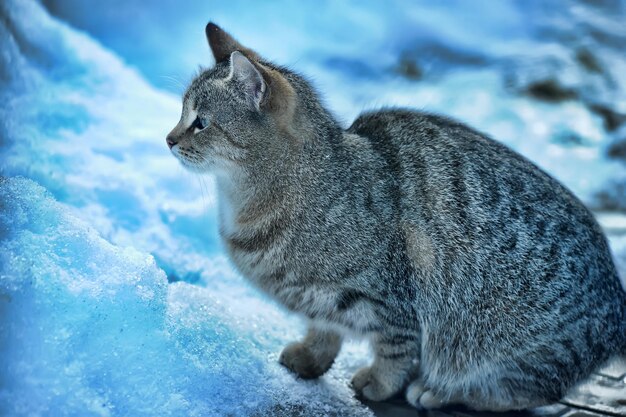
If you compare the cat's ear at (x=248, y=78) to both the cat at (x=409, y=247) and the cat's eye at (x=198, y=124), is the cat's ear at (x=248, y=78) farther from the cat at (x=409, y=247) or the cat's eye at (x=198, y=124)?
the cat's eye at (x=198, y=124)

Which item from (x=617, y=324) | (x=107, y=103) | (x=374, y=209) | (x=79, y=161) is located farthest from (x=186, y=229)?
(x=617, y=324)

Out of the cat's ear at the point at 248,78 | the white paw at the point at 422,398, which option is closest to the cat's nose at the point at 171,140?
the cat's ear at the point at 248,78

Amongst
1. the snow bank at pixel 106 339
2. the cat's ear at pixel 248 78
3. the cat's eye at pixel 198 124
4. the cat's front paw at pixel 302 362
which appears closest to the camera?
the snow bank at pixel 106 339

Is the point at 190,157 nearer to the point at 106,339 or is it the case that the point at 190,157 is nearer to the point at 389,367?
the point at 106,339

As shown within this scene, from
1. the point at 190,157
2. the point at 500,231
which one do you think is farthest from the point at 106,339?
the point at 500,231

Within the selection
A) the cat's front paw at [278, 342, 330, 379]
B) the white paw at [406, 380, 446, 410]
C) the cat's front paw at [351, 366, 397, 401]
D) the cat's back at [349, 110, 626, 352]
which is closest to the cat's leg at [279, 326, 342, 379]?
the cat's front paw at [278, 342, 330, 379]

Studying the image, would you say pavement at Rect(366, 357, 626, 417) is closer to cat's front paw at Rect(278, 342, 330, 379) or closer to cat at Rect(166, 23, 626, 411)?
cat at Rect(166, 23, 626, 411)

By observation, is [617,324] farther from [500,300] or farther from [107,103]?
[107,103]
